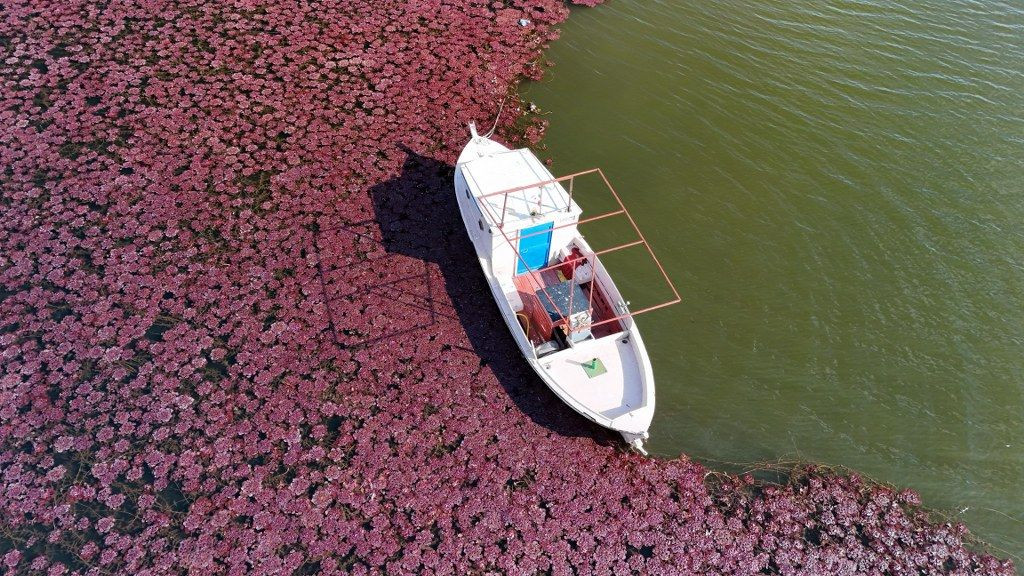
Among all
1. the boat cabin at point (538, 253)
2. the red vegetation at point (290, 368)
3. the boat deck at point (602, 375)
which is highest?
the boat cabin at point (538, 253)

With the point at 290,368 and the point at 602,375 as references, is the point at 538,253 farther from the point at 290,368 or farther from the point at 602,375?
the point at 290,368

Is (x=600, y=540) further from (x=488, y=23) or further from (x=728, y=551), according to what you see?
(x=488, y=23)

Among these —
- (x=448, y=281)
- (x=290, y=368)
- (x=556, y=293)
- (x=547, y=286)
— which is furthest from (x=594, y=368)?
(x=290, y=368)

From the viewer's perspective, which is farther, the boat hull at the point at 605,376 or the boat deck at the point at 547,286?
the boat deck at the point at 547,286

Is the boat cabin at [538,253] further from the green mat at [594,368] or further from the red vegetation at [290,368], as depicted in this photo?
the red vegetation at [290,368]

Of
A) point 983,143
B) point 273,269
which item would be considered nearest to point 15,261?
point 273,269

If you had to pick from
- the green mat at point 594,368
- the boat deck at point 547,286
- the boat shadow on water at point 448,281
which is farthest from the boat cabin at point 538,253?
the boat shadow on water at point 448,281
